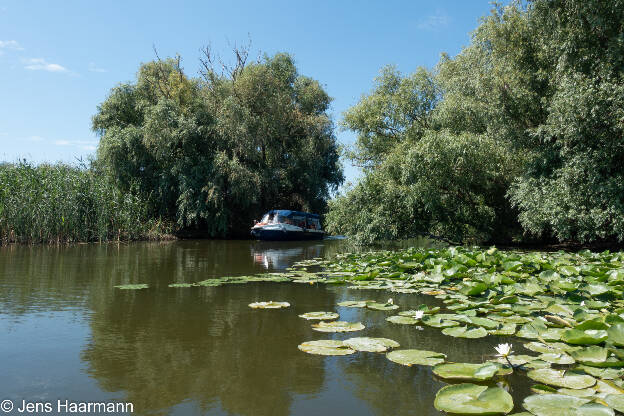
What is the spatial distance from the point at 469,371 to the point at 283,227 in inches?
733

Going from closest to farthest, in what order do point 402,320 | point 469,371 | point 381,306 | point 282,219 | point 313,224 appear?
point 469,371 < point 402,320 < point 381,306 < point 282,219 < point 313,224

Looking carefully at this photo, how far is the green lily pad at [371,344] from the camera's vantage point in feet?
10.8

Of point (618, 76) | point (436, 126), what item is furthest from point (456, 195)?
point (618, 76)

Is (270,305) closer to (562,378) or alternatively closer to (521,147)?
(562,378)

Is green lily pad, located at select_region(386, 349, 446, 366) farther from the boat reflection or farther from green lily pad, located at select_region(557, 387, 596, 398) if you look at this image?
the boat reflection

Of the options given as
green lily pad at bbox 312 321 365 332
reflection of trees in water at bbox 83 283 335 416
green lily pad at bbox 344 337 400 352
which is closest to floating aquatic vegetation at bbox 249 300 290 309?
reflection of trees in water at bbox 83 283 335 416

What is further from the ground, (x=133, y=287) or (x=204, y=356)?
(x=133, y=287)

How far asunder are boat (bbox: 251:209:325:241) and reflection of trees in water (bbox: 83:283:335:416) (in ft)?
51.2

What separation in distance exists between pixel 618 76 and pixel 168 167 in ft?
66.7

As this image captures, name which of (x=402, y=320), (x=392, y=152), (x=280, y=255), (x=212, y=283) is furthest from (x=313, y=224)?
(x=402, y=320)

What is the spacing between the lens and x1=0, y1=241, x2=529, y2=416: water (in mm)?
2521

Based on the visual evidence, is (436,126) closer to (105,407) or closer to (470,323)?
(470,323)

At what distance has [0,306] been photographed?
5.09 m

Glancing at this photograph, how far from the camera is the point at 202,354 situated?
3.36 metres
